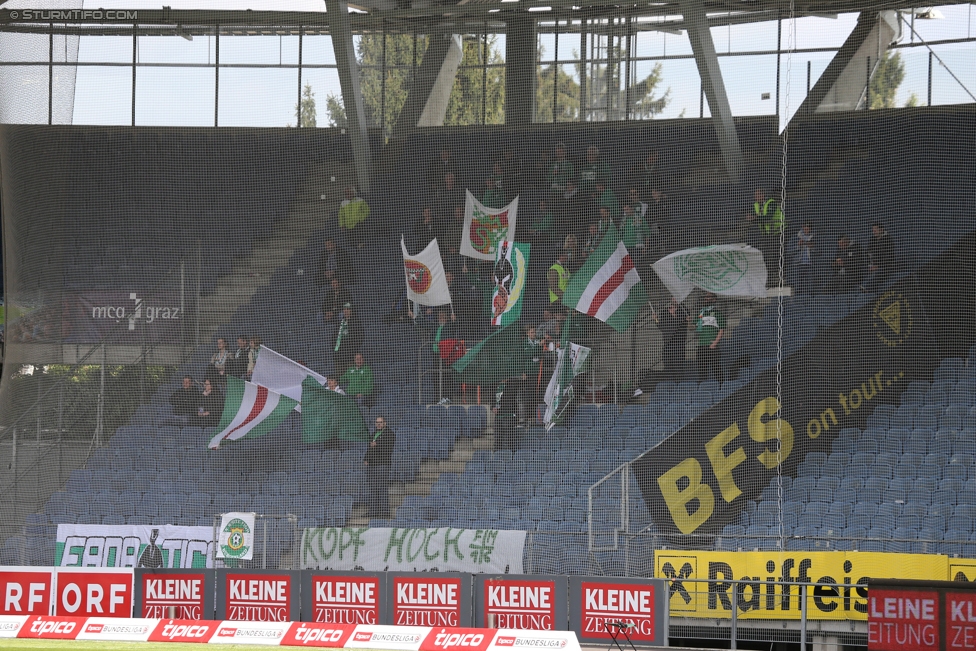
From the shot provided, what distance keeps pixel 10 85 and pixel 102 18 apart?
1059 mm

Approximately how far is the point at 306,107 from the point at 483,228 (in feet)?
6.22

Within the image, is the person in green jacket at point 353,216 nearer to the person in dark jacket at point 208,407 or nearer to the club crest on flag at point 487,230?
the club crest on flag at point 487,230

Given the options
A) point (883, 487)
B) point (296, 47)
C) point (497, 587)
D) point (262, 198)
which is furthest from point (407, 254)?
point (883, 487)

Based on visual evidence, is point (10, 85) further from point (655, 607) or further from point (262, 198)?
point (655, 607)

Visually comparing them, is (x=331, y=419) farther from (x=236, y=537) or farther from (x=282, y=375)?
(x=236, y=537)

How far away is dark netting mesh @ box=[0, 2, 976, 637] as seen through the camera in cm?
909

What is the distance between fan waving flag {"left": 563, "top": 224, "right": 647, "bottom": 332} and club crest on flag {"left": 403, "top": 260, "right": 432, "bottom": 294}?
130 cm

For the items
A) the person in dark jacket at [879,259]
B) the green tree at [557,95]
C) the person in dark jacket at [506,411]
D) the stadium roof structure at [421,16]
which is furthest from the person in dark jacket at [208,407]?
the person in dark jacket at [879,259]

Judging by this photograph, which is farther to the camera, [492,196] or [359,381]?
[492,196]

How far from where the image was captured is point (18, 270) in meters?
9.81

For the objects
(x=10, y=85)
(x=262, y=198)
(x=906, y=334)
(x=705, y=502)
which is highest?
(x=10, y=85)

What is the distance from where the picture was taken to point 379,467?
9484 mm

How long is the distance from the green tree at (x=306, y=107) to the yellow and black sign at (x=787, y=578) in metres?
4.96

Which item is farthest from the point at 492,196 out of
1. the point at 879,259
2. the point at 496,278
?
the point at 879,259
